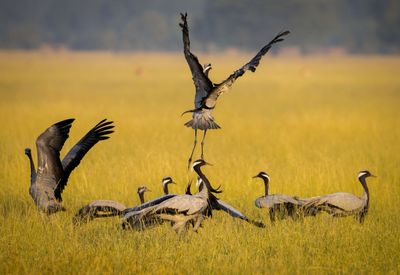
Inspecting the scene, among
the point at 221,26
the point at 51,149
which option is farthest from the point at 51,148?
the point at 221,26

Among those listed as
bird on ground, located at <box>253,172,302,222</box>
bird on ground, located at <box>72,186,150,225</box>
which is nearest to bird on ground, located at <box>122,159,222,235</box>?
bird on ground, located at <box>72,186,150,225</box>

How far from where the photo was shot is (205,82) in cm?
1054

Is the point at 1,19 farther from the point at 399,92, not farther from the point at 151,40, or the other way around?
the point at 399,92

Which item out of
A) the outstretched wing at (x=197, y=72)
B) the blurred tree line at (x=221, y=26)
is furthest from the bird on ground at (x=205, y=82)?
the blurred tree line at (x=221, y=26)

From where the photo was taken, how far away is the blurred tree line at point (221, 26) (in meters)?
113

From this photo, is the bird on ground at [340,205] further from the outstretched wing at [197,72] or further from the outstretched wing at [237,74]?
the outstretched wing at [197,72]

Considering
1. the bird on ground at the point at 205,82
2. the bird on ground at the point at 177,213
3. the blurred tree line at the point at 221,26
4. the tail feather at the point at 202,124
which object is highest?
the blurred tree line at the point at 221,26

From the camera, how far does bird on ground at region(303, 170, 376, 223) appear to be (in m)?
9.50

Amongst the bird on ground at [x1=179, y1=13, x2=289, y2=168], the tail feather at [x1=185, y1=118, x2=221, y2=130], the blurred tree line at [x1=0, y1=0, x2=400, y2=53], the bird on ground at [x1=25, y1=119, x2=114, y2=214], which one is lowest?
the bird on ground at [x1=25, y1=119, x2=114, y2=214]

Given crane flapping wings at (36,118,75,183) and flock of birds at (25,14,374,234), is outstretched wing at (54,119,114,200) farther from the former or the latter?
crane flapping wings at (36,118,75,183)

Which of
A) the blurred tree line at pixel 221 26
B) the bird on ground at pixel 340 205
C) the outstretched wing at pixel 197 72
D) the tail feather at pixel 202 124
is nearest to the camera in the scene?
the bird on ground at pixel 340 205

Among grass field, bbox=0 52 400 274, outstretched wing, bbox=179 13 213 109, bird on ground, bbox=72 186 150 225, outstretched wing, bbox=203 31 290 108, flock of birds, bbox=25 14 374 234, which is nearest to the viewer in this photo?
grass field, bbox=0 52 400 274

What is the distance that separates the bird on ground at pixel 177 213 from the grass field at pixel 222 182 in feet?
0.50

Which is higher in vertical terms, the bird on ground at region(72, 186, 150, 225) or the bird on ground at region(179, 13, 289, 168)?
the bird on ground at region(179, 13, 289, 168)
